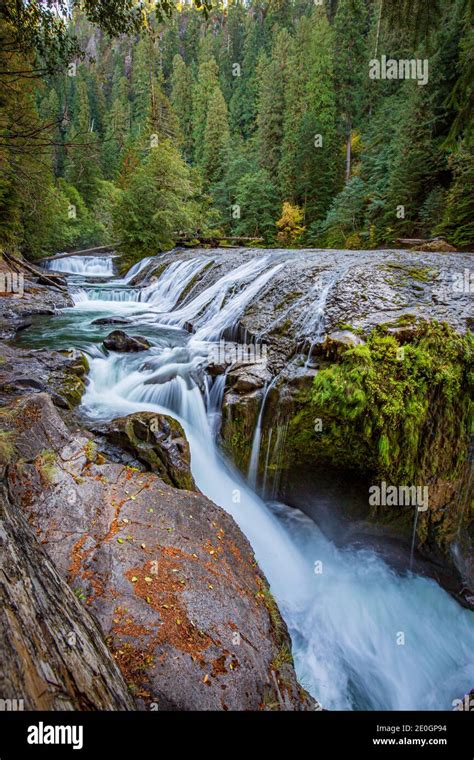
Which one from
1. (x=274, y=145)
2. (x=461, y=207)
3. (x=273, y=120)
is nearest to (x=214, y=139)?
(x=273, y=120)

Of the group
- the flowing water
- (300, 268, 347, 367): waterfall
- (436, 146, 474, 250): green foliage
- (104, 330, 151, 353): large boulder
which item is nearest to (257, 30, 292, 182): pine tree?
(436, 146, 474, 250): green foliage

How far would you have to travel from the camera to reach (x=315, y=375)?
5305 millimetres

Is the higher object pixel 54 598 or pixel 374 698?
pixel 54 598

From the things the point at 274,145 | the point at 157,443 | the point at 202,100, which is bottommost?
the point at 157,443

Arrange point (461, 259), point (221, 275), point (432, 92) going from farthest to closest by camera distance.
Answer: point (432, 92), point (221, 275), point (461, 259)

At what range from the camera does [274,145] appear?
32312 millimetres

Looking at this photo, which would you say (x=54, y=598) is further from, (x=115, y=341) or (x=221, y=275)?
(x=221, y=275)

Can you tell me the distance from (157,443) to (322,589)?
302 centimetres

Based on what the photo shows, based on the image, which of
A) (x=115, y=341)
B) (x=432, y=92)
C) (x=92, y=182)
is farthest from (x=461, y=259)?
(x=92, y=182)

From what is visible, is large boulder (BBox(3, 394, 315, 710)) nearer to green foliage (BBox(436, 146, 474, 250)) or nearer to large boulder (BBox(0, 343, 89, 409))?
large boulder (BBox(0, 343, 89, 409))

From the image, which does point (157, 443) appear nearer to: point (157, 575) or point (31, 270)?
point (157, 575)

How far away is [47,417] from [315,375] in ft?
11.8

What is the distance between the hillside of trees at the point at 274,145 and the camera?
4.16 metres

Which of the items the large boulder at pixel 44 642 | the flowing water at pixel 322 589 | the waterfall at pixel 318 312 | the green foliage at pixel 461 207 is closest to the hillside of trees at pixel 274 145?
the green foliage at pixel 461 207
